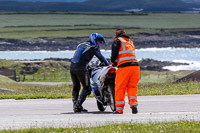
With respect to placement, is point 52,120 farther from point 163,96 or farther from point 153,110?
point 163,96

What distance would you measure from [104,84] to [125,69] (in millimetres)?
1202

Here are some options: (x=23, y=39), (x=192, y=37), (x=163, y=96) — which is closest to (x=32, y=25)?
(x=23, y=39)

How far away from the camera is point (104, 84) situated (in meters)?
12.5

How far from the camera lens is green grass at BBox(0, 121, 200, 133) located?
8.69 m

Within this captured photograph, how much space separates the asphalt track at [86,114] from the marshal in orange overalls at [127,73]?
546 millimetres

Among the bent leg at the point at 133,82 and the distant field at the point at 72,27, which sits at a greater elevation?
the bent leg at the point at 133,82

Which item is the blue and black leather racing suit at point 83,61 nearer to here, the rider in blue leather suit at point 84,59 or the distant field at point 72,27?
the rider in blue leather suit at point 84,59

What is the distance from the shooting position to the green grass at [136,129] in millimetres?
8688

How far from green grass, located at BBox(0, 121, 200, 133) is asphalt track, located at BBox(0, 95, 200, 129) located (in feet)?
1.77

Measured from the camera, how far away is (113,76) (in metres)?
12.3

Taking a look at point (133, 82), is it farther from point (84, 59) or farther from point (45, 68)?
point (45, 68)

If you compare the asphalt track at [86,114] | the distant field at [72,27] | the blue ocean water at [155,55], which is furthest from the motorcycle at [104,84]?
the distant field at [72,27]

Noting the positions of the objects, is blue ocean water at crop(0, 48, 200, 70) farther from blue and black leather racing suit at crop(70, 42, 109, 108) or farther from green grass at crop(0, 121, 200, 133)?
green grass at crop(0, 121, 200, 133)

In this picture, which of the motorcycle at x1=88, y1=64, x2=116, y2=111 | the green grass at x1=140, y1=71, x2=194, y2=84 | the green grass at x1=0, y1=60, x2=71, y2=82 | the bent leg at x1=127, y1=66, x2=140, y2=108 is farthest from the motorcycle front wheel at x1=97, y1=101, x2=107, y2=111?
the green grass at x1=0, y1=60, x2=71, y2=82
